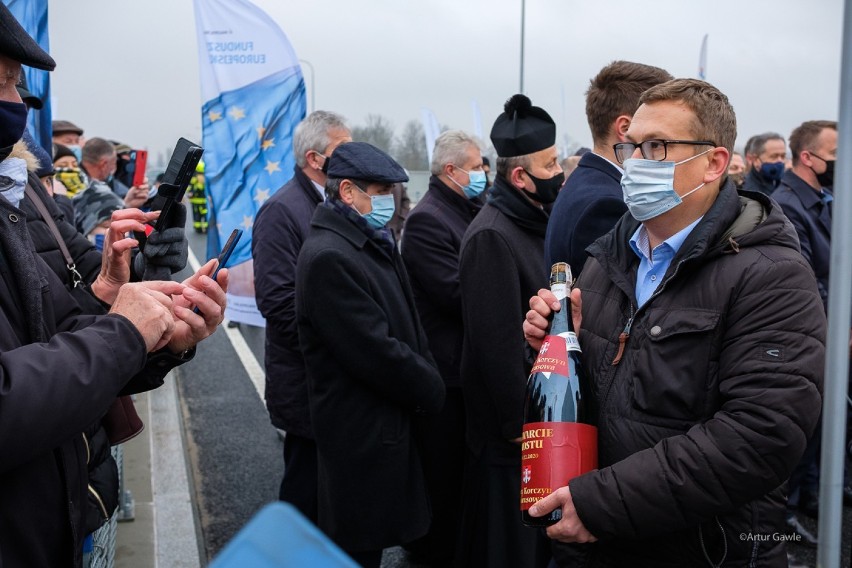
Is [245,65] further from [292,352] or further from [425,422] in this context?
[425,422]

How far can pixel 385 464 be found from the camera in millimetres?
3455

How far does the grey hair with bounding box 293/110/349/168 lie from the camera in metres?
4.77

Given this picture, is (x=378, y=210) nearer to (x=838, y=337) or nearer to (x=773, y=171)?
(x=838, y=337)

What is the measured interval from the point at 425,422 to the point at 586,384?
7.86ft

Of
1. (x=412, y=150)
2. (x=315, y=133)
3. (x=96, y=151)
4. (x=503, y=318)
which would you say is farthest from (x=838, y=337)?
(x=412, y=150)

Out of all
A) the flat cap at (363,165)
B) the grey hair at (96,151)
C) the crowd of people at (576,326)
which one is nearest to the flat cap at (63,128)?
the grey hair at (96,151)

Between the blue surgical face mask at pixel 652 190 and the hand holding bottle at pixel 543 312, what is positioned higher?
the blue surgical face mask at pixel 652 190

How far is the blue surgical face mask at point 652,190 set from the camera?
2270mm

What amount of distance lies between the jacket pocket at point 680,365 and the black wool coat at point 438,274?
2387mm

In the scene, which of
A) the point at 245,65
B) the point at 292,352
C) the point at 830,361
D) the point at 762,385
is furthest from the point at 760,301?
the point at 245,65

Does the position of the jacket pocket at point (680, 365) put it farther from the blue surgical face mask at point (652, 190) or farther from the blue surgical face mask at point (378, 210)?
the blue surgical face mask at point (378, 210)

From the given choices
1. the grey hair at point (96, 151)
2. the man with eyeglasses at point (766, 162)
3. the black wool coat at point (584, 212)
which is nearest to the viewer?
the black wool coat at point (584, 212)

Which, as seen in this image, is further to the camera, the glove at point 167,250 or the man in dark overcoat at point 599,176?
the man in dark overcoat at point 599,176

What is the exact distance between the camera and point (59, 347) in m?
1.74
